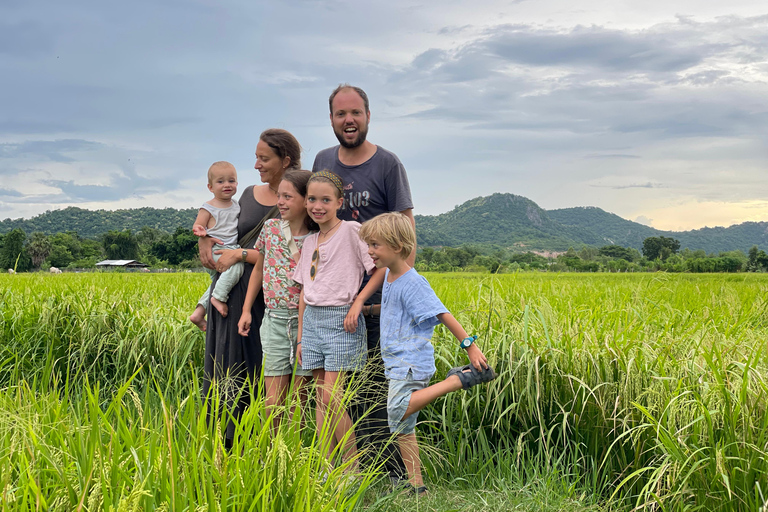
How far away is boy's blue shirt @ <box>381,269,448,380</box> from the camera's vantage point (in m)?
2.70

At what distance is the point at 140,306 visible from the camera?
6301 millimetres

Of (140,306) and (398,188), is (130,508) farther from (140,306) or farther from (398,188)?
(140,306)

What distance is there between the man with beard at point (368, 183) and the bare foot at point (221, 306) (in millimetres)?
943

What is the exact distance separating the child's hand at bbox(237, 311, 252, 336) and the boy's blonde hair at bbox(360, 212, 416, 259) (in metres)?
0.98

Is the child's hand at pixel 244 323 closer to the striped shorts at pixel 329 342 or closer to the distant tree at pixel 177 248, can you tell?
the striped shorts at pixel 329 342

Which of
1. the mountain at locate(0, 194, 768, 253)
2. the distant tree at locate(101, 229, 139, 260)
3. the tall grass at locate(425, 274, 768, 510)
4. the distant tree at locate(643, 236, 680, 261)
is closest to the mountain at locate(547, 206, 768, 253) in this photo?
the mountain at locate(0, 194, 768, 253)

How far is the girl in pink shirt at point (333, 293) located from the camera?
280 centimetres

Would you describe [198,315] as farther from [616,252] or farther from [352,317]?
[616,252]

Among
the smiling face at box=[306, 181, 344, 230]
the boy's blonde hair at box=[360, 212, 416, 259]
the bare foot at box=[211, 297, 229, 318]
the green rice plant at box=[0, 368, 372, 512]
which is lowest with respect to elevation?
the green rice plant at box=[0, 368, 372, 512]

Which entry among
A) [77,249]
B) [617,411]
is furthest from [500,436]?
[77,249]

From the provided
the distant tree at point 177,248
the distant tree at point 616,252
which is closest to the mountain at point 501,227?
the distant tree at point 616,252

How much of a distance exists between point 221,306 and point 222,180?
0.81 metres

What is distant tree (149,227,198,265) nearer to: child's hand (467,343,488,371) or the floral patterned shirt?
the floral patterned shirt

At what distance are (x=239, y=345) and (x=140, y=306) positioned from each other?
138 inches
